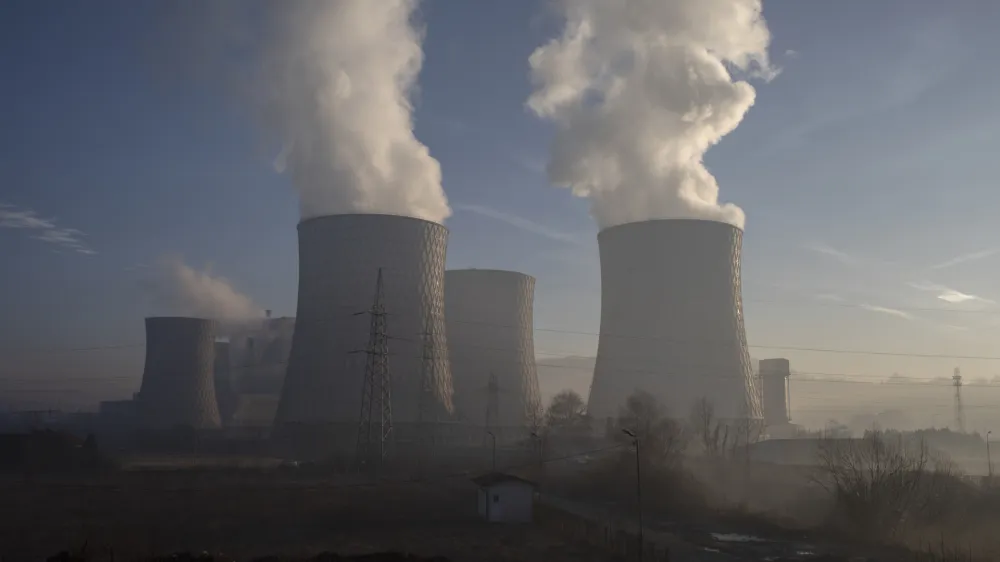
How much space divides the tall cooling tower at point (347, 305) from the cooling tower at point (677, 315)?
6.78 meters

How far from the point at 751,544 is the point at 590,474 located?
31.1ft

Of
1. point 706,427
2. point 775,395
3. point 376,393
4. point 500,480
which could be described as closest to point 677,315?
point 706,427

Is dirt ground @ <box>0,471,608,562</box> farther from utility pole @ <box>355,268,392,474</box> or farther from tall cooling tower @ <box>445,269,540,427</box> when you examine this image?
tall cooling tower @ <box>445,269,540,427</box>

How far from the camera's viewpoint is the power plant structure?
1112 inches

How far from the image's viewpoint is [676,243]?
28.5m

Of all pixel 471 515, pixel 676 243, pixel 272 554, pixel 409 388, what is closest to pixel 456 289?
pixel 409 388

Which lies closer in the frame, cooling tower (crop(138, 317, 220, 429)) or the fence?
the fence

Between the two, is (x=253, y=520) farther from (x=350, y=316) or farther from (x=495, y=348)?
(x=495, y=348)

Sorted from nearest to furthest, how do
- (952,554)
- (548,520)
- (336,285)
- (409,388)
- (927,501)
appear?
(952,554) → (548,520) → (927,501) → (336,285) → (409,388)

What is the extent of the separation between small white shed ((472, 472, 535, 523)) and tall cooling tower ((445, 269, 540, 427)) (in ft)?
58.3

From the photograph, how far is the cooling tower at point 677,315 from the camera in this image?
2855 centimetres

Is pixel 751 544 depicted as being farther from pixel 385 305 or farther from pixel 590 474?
pixel 385 305

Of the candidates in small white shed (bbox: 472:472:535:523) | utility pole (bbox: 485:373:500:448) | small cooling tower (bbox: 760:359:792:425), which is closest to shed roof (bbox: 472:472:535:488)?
small white shed (bbox: 472:472:535:523)

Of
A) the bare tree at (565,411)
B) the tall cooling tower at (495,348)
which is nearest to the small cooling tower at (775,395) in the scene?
the bare tree at (565,411)
